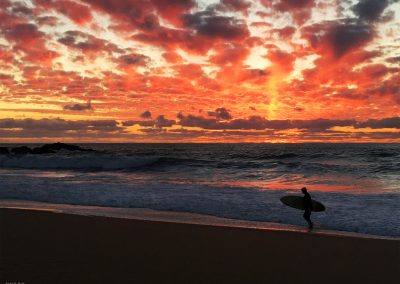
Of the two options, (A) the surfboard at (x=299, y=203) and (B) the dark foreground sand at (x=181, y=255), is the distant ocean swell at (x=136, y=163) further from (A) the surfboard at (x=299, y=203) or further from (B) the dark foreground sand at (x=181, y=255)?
(B) the dark foreground sand at (x=181, y=255)

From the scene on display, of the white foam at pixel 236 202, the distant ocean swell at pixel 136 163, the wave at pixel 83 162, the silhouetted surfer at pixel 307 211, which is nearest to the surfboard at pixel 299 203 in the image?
the white foam at pixel 236 202

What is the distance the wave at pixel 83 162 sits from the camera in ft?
140

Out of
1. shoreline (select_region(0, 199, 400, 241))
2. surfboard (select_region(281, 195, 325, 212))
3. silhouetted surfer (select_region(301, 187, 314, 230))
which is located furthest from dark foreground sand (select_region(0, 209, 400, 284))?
surfboard (select_region(281, 195, 325, 212))

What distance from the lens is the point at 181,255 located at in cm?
762

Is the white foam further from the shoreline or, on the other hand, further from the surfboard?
the shoreline

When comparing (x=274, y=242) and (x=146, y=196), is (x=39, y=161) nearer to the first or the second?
(x=146, y=196)

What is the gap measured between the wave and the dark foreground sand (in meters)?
32.1

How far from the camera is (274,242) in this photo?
28.9ft

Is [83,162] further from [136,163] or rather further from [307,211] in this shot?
[307,211]

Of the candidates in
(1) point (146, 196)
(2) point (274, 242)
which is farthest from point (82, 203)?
(2) point (274, 242)

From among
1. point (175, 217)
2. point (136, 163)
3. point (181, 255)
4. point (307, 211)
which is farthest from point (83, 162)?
point (181, 255)

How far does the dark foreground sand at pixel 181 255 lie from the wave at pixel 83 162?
1265 inches

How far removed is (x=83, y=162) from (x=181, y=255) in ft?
135

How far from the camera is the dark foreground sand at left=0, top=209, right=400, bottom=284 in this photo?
641 cm
